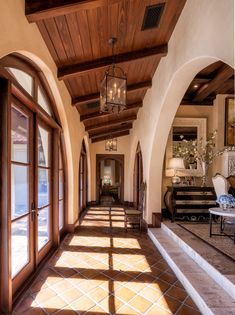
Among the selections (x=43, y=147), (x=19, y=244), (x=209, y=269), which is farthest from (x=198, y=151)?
(x=19, y=244)

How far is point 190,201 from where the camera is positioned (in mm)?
→ 5523

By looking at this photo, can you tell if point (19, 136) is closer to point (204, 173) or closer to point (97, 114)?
point (97, 114)

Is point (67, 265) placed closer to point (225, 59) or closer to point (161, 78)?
point (225, 59)

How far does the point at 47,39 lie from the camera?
2.90 metres

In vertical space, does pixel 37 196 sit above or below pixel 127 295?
above

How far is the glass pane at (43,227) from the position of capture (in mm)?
3600

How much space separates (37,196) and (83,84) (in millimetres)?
2531

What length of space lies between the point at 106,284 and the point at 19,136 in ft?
7.47

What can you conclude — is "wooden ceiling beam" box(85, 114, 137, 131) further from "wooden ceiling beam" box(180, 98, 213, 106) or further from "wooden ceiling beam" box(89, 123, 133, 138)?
"wooden ceiling beam" box(180, 98, 213, 106)

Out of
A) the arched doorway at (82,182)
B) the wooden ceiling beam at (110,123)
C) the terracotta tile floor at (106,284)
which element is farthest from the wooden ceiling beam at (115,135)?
the terracotta tile floor at (106,284)

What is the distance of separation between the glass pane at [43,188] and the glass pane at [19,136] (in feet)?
2.23

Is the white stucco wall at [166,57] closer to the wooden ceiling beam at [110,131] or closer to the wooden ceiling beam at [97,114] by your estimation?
the wooden ceiling beam at [97,114]

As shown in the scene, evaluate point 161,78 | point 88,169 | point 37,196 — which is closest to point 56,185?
point 37,196

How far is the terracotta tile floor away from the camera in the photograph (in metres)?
2.45
